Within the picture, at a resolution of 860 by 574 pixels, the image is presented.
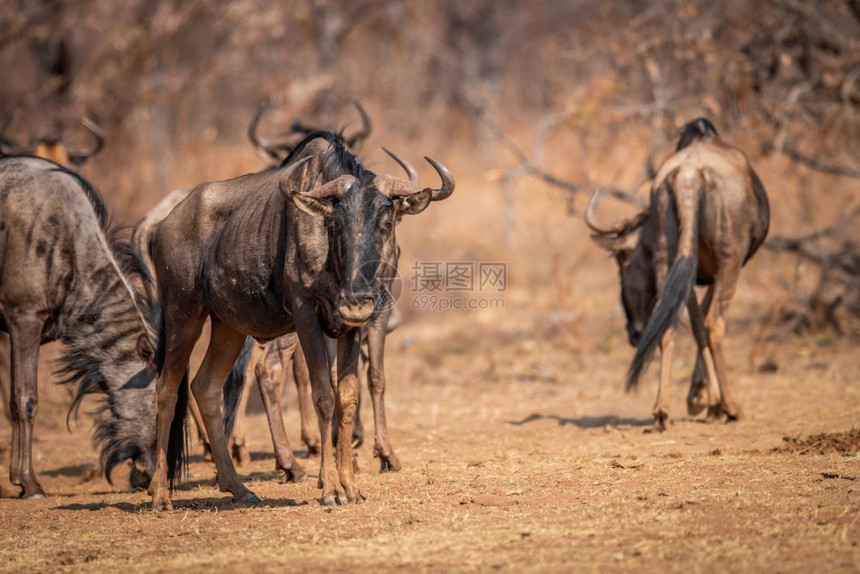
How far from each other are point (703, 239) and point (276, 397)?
3.89 m

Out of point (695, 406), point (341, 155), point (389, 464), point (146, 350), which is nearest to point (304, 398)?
point (389, 464)

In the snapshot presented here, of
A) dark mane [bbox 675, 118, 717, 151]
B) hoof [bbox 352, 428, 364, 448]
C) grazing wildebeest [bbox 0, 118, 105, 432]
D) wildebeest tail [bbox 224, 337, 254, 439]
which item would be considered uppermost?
grazing wildebeest [bbox 0, 118, 105, 432]

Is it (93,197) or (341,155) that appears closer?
(341,155)

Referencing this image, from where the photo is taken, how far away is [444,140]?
27.1 meters

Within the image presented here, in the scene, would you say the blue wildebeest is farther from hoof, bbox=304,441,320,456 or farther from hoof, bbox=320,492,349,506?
hoof, bbox=320,492,349,506

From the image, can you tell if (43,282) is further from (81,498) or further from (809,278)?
(809,278)

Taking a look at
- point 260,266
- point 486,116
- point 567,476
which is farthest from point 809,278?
point 260,266

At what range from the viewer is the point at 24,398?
24.4 ft

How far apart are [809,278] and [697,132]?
6.75 m

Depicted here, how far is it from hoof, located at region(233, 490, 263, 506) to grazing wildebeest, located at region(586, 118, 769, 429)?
11.3 feet

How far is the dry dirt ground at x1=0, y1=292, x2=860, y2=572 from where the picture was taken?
4.57m

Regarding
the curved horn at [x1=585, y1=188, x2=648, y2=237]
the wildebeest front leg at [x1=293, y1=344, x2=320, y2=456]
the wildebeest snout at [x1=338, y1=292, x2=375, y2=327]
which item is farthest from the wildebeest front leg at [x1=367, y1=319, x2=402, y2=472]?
the curved horn at [x1=585, y1=188, x2=648, y2=237]

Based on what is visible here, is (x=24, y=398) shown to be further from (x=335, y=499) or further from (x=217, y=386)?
(x=335, y=499)

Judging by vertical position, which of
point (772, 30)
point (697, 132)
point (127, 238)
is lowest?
point (127, 238)
